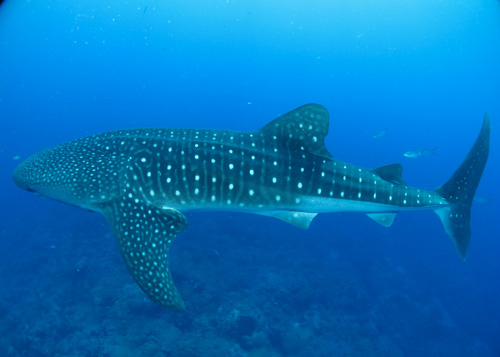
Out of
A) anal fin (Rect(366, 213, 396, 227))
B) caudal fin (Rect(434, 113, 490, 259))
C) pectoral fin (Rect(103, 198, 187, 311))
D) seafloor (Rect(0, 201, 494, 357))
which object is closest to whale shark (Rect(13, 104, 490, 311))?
pectoral fin (Rect(103, 198, 187, 311))

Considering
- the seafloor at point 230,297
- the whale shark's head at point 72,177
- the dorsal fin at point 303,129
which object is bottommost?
the seafloor at point 230,297

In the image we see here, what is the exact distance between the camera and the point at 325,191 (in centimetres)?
486

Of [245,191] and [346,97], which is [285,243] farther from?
[346,97]

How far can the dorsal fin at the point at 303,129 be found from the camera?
15.7ft

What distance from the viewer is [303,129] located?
15.8ft

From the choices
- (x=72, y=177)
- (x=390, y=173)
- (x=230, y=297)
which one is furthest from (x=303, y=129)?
(x=230, y=297)

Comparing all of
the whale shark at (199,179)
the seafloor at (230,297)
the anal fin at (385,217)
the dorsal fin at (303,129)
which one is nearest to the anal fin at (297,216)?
the whale shark at (199,179)

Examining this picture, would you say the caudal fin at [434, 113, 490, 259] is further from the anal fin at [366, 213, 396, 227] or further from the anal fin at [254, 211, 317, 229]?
the anal fin at [254, 211, 317, 229]

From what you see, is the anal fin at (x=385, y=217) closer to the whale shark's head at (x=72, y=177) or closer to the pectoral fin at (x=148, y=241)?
the pectoral fin at (x=148, y=241)

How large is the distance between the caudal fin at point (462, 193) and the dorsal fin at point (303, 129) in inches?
101

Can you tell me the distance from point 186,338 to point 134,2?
474ft

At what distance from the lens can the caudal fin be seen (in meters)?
5.38

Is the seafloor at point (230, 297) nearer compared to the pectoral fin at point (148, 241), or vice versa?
the pectoral fin at point (148, 241)

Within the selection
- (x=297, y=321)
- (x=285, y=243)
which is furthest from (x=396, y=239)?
(x=297, y=321)
